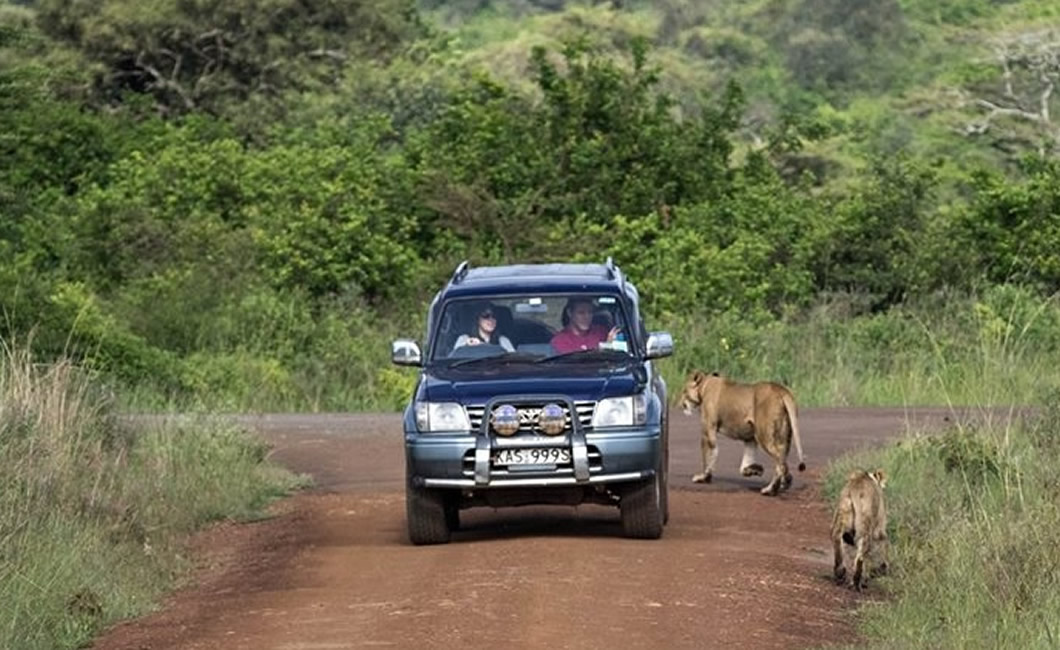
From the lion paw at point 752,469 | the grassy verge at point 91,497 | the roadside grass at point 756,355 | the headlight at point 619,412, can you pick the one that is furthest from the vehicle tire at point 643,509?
the roadside grass at point 756,355

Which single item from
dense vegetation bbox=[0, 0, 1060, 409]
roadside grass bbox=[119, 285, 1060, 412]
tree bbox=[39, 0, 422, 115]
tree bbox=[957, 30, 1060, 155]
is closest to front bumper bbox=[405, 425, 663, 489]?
dense vegetation bbox=[0, 0, 1060, 409]

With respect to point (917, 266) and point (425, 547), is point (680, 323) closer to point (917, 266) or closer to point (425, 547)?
point (917, 266)

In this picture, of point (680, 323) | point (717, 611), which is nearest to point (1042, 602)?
point (717, 611)

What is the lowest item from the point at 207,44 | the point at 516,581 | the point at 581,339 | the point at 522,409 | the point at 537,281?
the point at 516,581

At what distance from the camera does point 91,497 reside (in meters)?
15.8

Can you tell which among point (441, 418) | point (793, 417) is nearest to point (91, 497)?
point (441, 418)


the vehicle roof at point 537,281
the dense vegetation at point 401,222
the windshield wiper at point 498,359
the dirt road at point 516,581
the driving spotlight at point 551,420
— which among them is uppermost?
the dense vegetation at point 401,222

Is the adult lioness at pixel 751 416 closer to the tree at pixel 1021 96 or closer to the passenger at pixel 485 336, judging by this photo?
the passenger at pixel 485 336

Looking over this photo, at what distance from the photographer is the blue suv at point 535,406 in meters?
15.0

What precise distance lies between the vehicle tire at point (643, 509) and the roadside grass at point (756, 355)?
12.2m

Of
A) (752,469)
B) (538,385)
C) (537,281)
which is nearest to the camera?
(538,385)

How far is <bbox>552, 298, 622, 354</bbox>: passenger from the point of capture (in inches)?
634

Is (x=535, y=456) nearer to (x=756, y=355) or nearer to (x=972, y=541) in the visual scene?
(x=972, y=541)

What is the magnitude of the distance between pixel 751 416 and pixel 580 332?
2.45 meters
